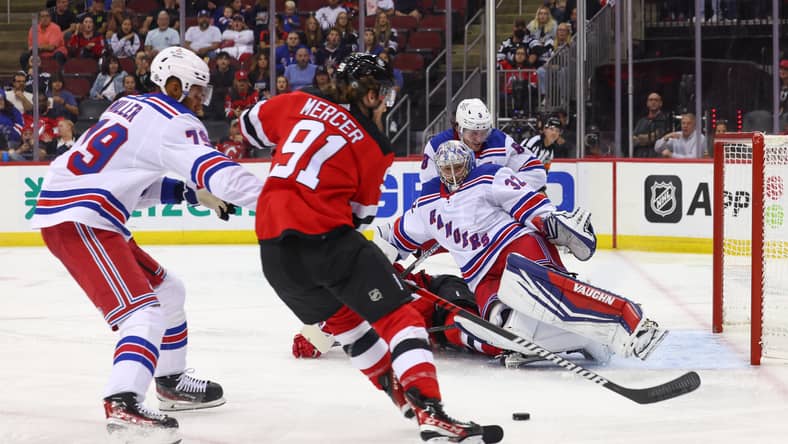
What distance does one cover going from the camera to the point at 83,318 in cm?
620

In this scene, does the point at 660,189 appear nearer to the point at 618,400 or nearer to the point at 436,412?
the point at 618,400

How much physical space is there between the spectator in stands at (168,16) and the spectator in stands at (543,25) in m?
3.21

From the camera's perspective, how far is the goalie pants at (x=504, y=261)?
4727mm

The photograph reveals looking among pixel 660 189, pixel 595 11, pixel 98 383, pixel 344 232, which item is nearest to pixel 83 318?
pixel 98 383

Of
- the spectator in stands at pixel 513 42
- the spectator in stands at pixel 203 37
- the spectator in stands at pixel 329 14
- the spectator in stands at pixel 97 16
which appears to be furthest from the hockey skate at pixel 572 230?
the spectator in stands at pixel 97 16

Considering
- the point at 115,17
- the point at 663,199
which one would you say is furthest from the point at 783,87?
the point at 115,17

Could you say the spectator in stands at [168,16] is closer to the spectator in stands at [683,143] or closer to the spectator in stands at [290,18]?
the spectator in stands at [290,18]

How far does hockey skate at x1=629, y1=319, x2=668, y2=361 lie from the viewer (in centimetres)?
438

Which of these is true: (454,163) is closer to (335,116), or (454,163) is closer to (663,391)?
(663,391)

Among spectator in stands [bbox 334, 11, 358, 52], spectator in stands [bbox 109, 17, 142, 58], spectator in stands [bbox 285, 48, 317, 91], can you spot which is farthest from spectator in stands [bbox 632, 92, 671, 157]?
spectator in stands [bbox 109, 17, 142, 58]

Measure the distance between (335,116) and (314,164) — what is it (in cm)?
15

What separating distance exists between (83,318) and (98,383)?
1.78 metres

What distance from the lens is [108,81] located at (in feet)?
35.0

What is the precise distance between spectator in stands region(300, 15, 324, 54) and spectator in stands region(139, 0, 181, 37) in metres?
1.15
